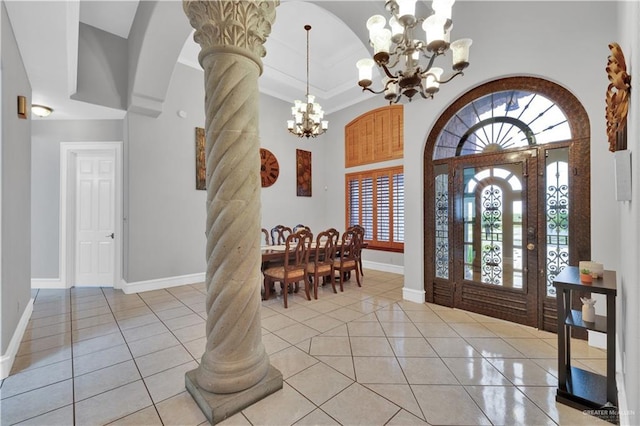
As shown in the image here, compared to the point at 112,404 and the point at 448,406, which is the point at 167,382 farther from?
the point at 448,406

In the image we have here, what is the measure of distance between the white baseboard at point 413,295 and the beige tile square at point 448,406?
1.80 m

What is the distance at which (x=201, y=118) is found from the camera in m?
4.87

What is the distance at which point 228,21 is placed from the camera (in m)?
1.67

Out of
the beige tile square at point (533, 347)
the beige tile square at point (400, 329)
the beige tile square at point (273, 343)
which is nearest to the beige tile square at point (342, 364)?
the beige tile square at point (273, 343)

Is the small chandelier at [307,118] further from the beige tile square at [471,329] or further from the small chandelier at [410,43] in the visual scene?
the beige tile square at [471,329]

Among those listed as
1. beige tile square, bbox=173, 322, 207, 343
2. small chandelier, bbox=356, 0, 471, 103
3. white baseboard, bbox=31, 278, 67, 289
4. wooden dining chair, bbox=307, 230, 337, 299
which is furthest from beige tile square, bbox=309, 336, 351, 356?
white baseboard, bbox=31, 278, 67, 289

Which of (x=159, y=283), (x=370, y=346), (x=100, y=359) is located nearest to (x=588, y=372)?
(x=370, y=346)

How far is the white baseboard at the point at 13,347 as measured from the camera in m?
2.02

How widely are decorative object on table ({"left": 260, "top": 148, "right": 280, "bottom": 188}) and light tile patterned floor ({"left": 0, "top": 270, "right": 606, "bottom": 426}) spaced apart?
3070 mm

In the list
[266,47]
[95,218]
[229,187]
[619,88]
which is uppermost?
[266,47]

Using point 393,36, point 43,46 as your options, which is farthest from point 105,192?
point 393,36

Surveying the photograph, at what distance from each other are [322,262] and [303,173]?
9.60 feet

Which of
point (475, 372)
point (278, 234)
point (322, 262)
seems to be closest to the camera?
point (475, 372)

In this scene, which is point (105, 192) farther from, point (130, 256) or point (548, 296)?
point (548, 296)
